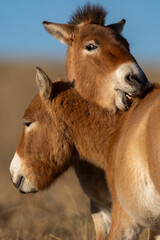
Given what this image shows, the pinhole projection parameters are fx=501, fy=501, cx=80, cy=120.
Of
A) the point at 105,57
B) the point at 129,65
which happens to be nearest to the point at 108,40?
the point at 105,57

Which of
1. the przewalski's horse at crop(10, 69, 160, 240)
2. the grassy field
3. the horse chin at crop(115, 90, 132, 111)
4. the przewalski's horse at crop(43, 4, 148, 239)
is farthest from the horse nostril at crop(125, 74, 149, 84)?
the grassy field

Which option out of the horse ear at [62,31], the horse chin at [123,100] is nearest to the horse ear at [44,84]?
the horse chin at [123,100]

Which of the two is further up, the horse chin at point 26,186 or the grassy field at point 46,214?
the horse chin at point 26,186

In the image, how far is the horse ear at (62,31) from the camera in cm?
700

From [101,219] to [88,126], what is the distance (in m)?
1.50

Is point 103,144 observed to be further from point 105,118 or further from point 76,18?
point 76,18

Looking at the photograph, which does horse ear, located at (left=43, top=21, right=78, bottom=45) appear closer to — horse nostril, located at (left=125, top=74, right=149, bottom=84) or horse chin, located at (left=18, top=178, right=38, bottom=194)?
horse nostril, located at (left=125, top=74, right=149, bottom=84)

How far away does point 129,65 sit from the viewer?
5.95m

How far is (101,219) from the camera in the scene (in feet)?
21.5

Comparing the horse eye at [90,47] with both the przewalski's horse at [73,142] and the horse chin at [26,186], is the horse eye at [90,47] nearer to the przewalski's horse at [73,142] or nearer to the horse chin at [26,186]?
the przewalski's horse at [73,142]

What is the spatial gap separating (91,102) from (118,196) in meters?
1.45

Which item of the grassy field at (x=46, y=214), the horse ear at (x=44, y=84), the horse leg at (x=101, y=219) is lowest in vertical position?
the grassy field at (x=46, y=214)

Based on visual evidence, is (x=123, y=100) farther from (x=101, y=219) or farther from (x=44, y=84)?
(x=101, y=219)

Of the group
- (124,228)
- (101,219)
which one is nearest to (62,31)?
(101,219)
